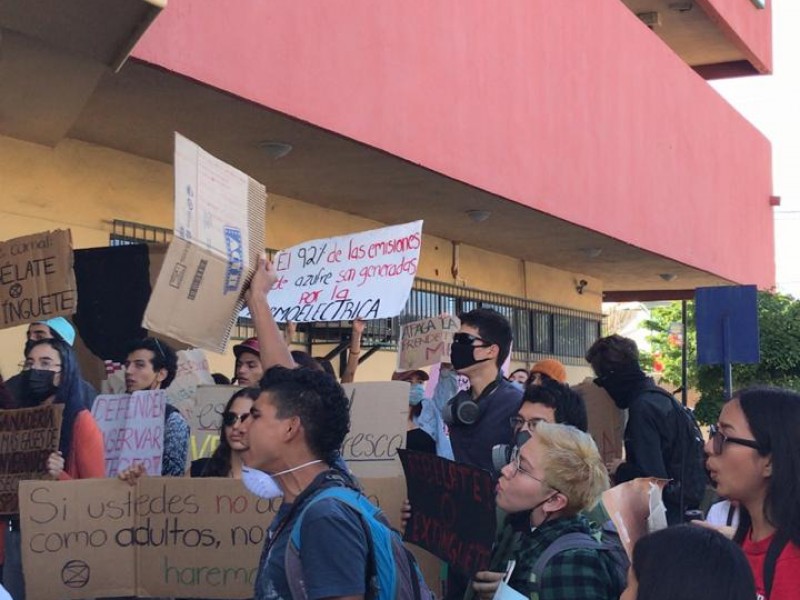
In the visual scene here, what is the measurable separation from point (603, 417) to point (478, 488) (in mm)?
3551

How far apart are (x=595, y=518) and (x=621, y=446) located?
368cm

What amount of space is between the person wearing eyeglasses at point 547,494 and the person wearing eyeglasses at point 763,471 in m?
0.44

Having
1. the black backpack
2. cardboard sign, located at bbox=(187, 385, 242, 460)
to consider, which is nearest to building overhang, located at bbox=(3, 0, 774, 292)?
cardboard sign, located at bbox=(187, 385, 242, 460)

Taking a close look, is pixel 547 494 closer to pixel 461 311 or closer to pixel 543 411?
pixel 543 411

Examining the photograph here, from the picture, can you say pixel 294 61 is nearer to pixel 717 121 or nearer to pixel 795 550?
pixel 795 550

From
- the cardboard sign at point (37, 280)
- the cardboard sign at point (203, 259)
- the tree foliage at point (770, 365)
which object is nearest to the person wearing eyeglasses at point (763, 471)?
the cardboard sign at point (203, 259)

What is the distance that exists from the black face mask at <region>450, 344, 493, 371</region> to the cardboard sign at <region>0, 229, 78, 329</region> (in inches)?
72.4

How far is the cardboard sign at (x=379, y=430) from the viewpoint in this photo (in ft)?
17.4

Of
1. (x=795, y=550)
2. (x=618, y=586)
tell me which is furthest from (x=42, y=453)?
(x=795, y=550)

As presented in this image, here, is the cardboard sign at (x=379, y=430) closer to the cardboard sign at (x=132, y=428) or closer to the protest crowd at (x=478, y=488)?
Result: the protest crowd at (x=478, y=488)

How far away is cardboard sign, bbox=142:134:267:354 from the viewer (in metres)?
4.32

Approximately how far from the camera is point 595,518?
158 inches

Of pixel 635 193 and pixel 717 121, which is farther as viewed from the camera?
pixel 717 121

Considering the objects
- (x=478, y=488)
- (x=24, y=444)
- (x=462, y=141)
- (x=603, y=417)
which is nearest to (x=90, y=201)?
(x=462, y=141)
